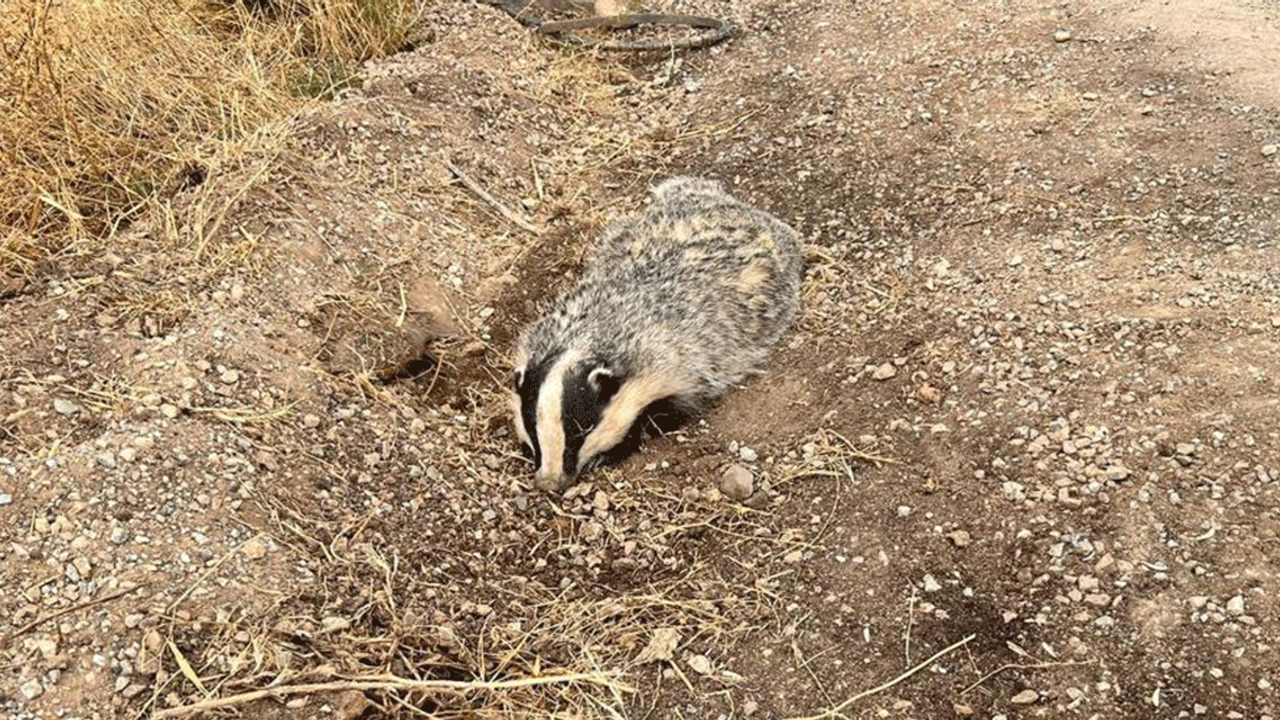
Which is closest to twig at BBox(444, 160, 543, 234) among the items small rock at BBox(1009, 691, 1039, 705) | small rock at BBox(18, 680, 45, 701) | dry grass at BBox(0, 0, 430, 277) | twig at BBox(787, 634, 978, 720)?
dry grass at BBox(0, 0, 430, 277)

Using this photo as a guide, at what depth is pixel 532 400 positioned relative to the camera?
414 cm

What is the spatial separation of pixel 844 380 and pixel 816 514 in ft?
2.65

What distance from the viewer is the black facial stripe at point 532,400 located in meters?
4.11

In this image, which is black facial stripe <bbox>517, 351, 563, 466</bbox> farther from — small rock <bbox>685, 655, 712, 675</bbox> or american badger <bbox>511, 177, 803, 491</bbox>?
small rock <bbox>685, 655, 712, 675</bbox>

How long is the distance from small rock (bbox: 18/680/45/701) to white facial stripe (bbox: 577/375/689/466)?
203cm

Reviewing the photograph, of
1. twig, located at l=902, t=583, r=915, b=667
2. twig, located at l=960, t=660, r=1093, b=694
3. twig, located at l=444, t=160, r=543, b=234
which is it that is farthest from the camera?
twig, located at l=444, t=160, r=543, b=234

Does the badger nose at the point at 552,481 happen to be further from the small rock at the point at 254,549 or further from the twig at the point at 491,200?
the twig at the point at 491,200

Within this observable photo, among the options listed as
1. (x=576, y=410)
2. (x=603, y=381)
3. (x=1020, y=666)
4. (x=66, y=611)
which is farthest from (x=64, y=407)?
(x=1020, y=666)

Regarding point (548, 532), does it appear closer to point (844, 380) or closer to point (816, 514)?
point (816, 514)

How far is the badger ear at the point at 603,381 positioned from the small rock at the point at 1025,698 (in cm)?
199

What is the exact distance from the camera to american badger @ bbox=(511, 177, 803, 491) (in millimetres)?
4164

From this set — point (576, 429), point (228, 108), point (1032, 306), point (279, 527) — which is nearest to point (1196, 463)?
point (1032, 306)

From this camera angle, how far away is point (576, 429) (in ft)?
13.5

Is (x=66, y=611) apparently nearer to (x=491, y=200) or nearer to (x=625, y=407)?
(x=625, y=407)
